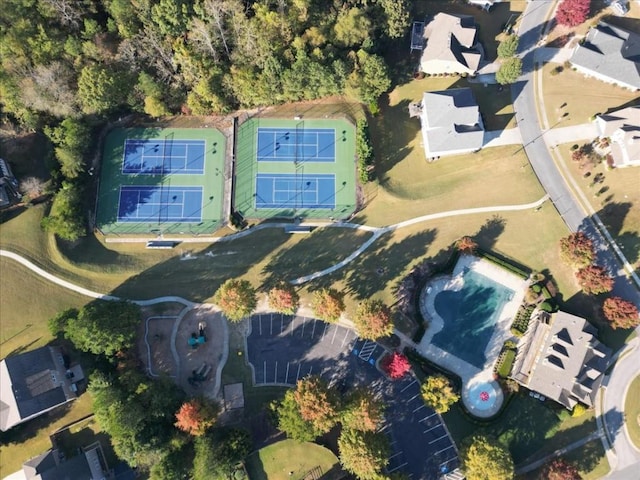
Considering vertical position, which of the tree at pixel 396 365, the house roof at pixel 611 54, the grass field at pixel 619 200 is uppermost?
the house roof at pixel 611 54

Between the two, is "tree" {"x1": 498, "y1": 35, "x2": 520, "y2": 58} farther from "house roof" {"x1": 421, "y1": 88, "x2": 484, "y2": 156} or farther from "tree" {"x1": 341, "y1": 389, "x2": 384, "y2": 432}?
"tree" {"x1": 341, "y1": 389, "x2": 384, "y2": 432}

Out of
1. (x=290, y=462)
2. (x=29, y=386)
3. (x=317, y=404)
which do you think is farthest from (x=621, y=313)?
(x=29, y=386)

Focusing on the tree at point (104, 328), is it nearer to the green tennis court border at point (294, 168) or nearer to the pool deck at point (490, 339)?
the green tennis court border at point (294, 168)

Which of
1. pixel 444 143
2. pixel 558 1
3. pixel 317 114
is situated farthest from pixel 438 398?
pixel 558 1

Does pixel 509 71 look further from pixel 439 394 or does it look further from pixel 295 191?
pixel 439 394

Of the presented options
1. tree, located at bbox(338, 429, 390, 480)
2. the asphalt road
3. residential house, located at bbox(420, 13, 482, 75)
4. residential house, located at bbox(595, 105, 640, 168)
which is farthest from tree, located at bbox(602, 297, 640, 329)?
residential house, located at bbox(420, 13, 482, 75)

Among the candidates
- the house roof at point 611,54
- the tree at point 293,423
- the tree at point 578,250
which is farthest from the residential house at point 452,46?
the tree at point 293,423

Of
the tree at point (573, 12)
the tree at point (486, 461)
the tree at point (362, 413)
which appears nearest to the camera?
the tree at point (486, 461)
